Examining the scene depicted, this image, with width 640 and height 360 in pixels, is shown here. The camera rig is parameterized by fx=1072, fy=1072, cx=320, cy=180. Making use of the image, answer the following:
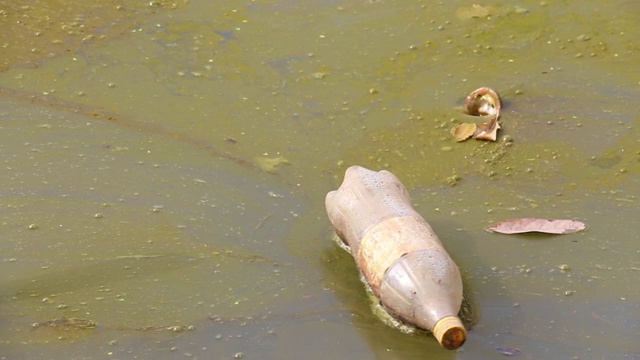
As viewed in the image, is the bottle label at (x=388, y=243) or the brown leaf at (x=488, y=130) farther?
the brown leaf at (x=488, y=130)

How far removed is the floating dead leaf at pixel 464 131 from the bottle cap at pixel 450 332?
1073 millimetres

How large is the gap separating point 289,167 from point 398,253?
0.79 m

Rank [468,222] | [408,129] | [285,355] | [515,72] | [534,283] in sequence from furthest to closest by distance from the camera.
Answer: [515,72], [408,129], [468,222], [534,283], [285,355]

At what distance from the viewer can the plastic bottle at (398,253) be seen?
2756mm

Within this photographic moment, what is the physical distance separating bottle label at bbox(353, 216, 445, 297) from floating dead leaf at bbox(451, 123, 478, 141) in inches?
28.9

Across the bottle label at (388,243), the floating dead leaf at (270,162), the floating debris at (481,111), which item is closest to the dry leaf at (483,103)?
the floating debris at (481,111)

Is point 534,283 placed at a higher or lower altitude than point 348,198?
lower

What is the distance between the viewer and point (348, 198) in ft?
10.2

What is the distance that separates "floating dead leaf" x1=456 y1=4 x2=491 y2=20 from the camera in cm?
429

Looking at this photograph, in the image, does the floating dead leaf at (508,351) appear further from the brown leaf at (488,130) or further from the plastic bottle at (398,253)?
the brown leaf at (488,130)

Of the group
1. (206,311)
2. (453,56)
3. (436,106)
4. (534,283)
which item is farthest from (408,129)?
(206,311)

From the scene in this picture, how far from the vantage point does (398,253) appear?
2.86m

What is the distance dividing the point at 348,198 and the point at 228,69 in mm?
1113

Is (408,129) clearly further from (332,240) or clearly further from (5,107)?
(5,107)
